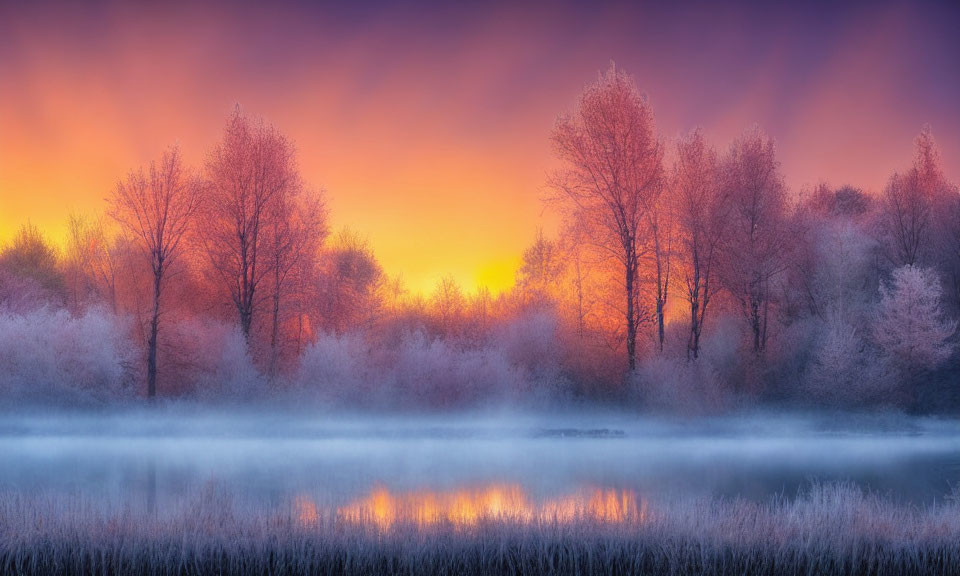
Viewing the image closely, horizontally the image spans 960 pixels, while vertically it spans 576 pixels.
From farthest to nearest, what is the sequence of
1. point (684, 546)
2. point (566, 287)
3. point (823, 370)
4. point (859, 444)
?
1. point (566, 287)
2. point (823, 370)
3. point (859, 444)
4. point (684, 546)

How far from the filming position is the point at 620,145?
97.2 feet

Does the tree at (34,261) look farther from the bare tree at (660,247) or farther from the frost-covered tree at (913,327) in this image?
the frost-covered tree at (913,327)

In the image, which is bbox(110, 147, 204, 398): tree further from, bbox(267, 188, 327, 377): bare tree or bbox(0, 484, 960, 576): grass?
bbox(0, 484, 960, 576): grass

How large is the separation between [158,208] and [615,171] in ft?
58.5

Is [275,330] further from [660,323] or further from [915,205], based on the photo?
[915,205]

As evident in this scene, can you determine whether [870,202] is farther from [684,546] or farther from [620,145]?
[684,546]

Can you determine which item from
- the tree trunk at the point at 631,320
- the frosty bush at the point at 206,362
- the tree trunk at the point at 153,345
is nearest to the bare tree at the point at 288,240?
the frosty bush at the point at 206,362

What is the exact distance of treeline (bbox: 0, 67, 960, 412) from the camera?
28.9m

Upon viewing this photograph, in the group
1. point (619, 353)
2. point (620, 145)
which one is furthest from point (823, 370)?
point (620, 145)

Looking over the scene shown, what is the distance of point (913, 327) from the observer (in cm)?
2936

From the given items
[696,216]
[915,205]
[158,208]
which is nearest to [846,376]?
[696,216]

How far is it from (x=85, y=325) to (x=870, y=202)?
4284cm

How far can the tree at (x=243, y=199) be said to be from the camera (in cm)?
3058

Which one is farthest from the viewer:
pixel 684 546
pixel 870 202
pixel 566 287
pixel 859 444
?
pixel 870 202
